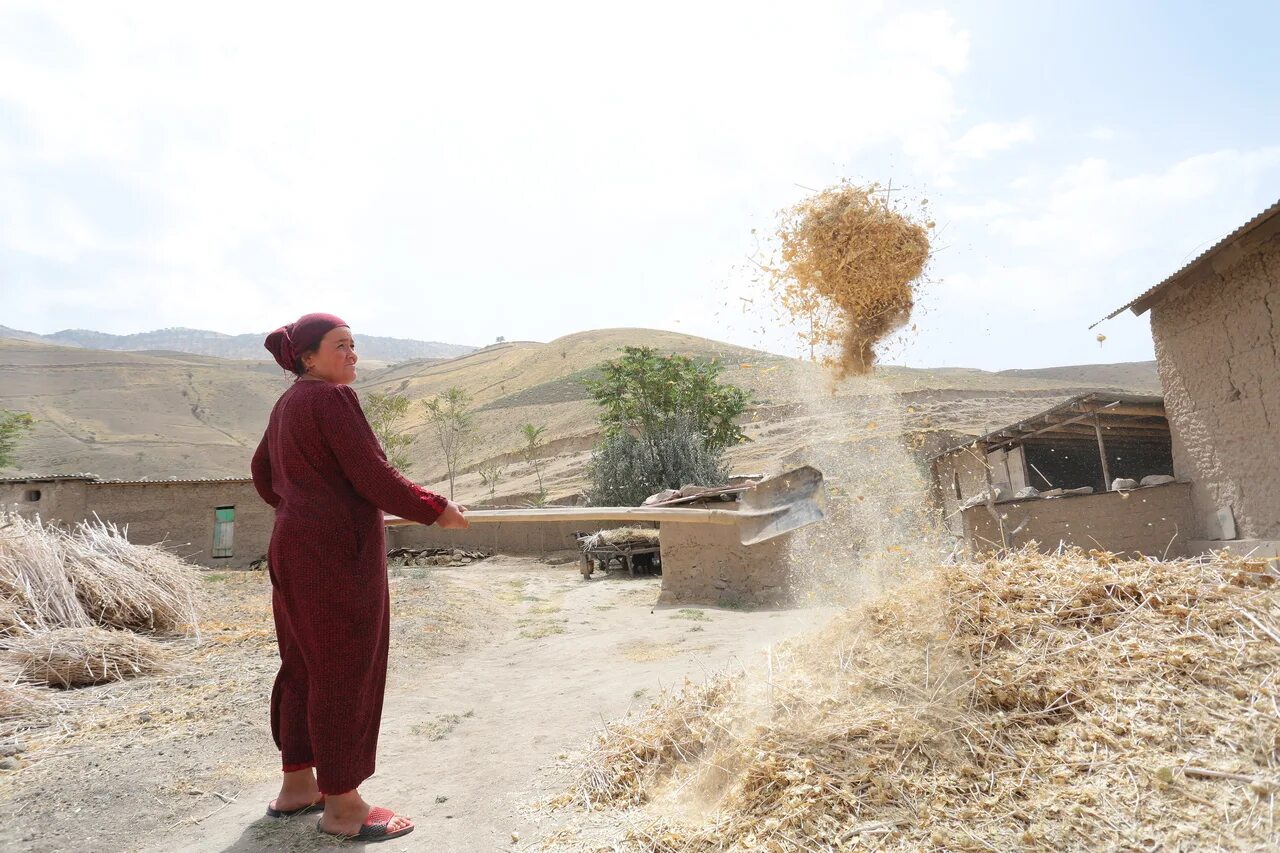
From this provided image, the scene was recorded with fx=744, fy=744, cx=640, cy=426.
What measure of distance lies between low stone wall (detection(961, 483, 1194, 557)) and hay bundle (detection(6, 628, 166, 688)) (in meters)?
8.27

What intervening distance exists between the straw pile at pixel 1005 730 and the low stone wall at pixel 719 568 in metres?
5.29

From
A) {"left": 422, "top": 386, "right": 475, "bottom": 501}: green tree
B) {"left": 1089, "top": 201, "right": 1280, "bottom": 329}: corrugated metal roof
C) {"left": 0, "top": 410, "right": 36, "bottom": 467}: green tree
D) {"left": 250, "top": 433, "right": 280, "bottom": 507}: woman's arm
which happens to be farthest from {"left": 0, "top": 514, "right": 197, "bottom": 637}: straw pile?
{"left": 422, "top": 386, "right": 475, "bottom": 501}: green tree

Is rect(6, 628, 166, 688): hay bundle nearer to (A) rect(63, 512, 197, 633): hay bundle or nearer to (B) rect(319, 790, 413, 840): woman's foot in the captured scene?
(A) rect(63, 512, 197, 633): hay bundle

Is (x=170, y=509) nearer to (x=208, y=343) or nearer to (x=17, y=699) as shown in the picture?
(x=17, y=699)

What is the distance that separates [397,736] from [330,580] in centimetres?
170

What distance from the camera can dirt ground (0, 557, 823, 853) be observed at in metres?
2.57

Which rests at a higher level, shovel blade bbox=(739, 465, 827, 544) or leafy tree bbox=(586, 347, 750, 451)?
leafy tree bbox=(586, 347, 750, 451)

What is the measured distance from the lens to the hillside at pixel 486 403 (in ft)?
98.6

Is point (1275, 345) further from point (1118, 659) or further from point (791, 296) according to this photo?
point (1118, 659)

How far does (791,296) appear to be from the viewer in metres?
5.63

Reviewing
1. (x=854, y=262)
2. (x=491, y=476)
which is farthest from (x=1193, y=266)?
(x=491, y=476)

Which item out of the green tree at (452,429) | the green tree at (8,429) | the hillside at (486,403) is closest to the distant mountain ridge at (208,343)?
the hillside at (486,403)

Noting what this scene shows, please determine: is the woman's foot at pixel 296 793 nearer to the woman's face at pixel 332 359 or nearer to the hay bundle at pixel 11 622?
the woman's face at pixel 332 359

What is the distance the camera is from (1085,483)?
12.3 m
